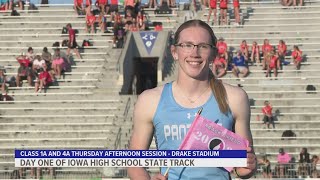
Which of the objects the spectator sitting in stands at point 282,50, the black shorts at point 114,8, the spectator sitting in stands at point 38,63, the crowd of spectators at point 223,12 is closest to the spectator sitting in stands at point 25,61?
the spectator sitting in stands at point 38,63

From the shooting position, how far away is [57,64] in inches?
987

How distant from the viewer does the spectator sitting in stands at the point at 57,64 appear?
82.1 ft

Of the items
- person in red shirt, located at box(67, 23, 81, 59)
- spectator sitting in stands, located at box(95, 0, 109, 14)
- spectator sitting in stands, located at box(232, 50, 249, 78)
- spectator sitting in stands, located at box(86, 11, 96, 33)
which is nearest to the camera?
spectator sitting in stands, located at box(232, 50, 249, 78)

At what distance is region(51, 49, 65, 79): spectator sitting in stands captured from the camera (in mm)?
25031

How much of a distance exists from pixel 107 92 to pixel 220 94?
19967mm

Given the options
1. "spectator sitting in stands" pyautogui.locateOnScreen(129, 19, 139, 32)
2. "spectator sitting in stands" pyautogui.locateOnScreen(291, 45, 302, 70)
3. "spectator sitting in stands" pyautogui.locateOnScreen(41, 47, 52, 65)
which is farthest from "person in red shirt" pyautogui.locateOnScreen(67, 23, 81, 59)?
"spectator sitting in stands" pyautogui.locateOnScreen(291, 45, 302, 70)

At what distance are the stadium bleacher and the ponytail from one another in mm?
13706

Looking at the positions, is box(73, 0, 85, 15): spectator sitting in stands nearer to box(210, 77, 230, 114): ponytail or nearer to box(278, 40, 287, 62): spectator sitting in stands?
box(278, 40, 287, 62): spectator sitting in stands

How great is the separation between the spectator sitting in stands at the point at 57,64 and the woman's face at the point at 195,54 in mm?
20977

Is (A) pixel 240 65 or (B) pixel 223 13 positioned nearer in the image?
(A) pixel 240 65

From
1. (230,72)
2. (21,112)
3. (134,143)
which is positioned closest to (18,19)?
(21,112)

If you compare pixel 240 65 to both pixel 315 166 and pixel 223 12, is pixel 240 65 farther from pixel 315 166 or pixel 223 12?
pixel 315 166

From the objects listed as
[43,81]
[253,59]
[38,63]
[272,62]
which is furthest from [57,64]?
[272,62]

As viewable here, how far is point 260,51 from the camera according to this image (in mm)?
25203
